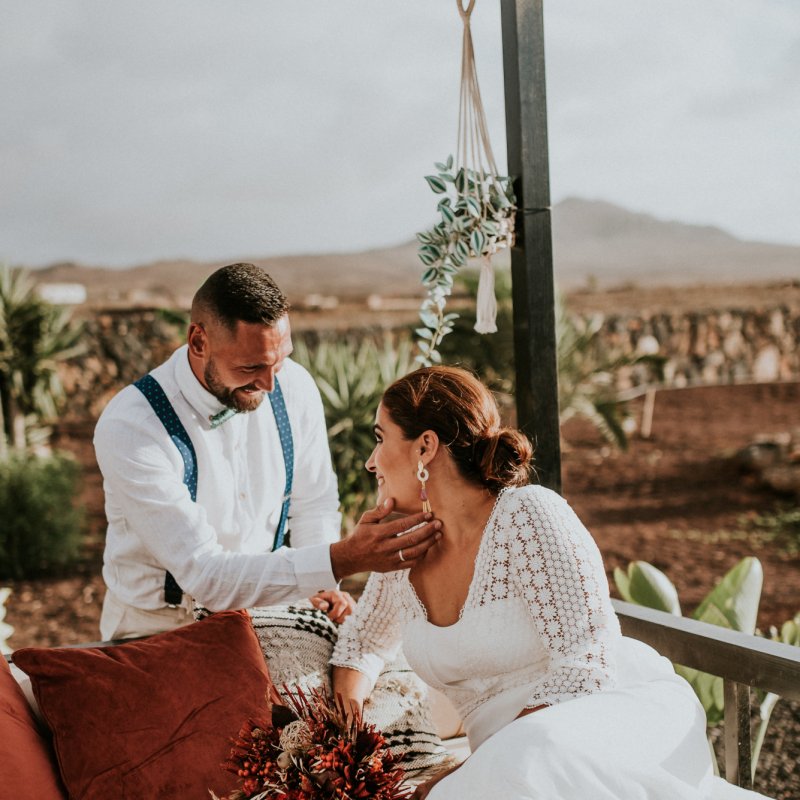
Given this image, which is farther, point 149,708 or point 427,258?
point 427,258

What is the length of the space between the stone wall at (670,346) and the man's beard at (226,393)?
7.64 meters

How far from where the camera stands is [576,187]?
24078 mm

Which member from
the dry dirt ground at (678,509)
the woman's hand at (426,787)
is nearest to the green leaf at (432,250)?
the woman's hand at (426,787)

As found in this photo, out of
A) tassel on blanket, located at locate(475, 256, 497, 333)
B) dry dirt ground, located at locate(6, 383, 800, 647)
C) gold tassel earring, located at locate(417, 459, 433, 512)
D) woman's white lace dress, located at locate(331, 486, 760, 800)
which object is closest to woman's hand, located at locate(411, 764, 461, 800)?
woman's white lace dress, located at locate(331, 486, 760, 800)

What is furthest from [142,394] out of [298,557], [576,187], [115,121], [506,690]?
[576,187]

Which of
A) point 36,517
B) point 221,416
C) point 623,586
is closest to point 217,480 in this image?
point 221,416

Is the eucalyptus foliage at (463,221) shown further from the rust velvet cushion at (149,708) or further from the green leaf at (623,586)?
the green leaf at (623,586)

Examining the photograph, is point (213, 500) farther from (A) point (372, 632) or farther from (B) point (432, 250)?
(B) point (432, 250)

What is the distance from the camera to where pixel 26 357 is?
305 inches

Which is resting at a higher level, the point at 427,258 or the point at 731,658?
the point at 427,258

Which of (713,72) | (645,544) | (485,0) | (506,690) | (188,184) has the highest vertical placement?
(713,72)

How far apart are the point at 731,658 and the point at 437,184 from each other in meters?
1.40

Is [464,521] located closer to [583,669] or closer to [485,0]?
[583,669]

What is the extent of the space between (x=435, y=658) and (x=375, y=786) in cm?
77
